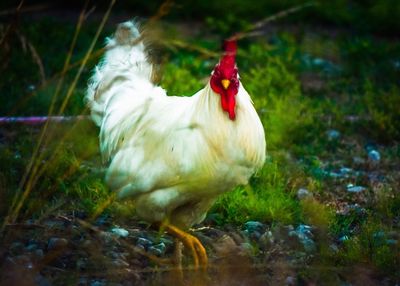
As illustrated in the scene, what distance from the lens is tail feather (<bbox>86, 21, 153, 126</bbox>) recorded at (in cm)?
488

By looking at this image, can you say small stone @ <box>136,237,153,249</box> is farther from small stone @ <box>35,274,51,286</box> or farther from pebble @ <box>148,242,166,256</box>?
small stone @ <box>35,274,51,286</box>

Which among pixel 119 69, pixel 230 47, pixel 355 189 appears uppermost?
pixel 230 47

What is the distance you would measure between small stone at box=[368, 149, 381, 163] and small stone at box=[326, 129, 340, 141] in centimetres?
35

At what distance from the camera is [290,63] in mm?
8016

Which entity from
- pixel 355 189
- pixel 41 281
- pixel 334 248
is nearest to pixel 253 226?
pixel 334 248

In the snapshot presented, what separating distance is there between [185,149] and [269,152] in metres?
2.19

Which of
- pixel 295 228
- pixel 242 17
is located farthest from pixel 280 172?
pixel 242 17

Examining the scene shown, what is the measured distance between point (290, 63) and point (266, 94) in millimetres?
901

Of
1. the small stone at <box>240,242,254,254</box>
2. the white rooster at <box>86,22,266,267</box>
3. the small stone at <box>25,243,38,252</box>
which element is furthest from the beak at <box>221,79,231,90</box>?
the small stone at <box>25,243,38,252</box>

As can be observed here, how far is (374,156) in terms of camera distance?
6.38 meters

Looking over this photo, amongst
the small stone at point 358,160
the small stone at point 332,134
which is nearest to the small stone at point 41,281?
the small stone at point 358,160

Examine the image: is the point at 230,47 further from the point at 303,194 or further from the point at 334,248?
the point at 303,194

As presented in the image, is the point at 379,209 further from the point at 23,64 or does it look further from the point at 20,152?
the point at 23,64

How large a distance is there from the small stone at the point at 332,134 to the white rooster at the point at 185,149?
2.37 m
